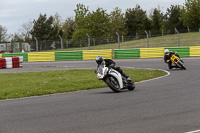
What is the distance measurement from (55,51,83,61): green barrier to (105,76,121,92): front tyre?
72.8 feet

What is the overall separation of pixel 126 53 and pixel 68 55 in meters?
5.25

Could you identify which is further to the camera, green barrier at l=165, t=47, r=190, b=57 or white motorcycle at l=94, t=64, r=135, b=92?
green barrier at l=165, t=47, r=190, b=57

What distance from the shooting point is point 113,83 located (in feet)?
38.0

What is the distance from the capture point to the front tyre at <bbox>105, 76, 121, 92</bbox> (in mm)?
11425

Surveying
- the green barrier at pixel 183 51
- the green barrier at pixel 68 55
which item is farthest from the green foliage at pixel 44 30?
the green barrier at pixel 183 51

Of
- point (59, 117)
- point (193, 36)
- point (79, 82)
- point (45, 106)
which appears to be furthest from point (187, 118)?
point (193, 36)

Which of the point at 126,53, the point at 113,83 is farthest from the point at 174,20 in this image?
the point at 113,83

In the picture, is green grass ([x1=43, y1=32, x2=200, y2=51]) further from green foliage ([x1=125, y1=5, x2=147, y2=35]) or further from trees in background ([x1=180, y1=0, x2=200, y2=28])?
green foliage ([x1=125, y1=5, x2=147, y2=35])

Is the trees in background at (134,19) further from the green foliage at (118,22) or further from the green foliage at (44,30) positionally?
the green foliage at (44,30)

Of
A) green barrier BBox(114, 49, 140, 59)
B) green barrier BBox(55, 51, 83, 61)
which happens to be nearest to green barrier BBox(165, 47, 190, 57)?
green barrier BBox(114, 49, 140, 59)

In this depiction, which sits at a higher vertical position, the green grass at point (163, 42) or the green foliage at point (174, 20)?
the green foliage at point (174, 20)

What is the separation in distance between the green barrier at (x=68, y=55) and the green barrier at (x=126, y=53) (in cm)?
323

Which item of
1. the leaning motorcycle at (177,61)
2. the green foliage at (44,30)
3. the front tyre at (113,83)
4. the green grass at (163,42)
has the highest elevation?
the green foliage at (44,30)

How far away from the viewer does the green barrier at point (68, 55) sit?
33.7m
